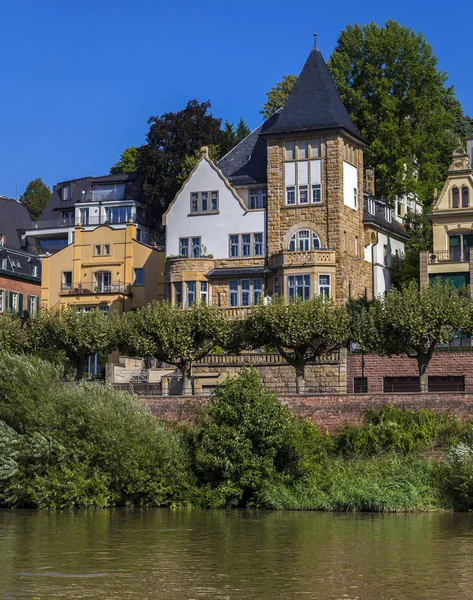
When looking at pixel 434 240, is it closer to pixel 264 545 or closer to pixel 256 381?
pixel 256 381

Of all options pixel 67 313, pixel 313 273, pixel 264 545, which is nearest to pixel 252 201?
pixel 313 273

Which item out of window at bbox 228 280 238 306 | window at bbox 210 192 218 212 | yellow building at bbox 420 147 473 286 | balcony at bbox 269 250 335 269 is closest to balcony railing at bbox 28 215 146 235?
window at bbox 210 192 218 212

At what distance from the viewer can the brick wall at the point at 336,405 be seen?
176ft

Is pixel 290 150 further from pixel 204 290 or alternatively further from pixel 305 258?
pixel 204 290

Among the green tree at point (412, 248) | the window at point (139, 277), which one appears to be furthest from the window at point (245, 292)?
the window at point (139, 277)

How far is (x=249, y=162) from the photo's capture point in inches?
3103

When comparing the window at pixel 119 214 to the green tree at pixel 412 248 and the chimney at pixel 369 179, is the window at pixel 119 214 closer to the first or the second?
the chimney at pixel 369 179

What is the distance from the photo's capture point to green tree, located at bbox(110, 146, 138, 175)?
107 m

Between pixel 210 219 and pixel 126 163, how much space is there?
3276 cm

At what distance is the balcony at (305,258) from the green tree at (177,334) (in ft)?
33.6

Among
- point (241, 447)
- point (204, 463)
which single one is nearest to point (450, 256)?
point (241, 447)

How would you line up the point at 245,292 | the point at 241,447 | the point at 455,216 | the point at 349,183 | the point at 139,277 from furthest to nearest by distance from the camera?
the point at 139,277 < the point at 349,183 < the point at 245,292 < the point at 455,216 < the point at 241,447

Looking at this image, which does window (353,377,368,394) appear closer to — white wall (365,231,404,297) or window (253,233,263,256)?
white wall (365,231,404,297)

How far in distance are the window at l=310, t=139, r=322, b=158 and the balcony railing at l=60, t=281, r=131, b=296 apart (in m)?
14.5
